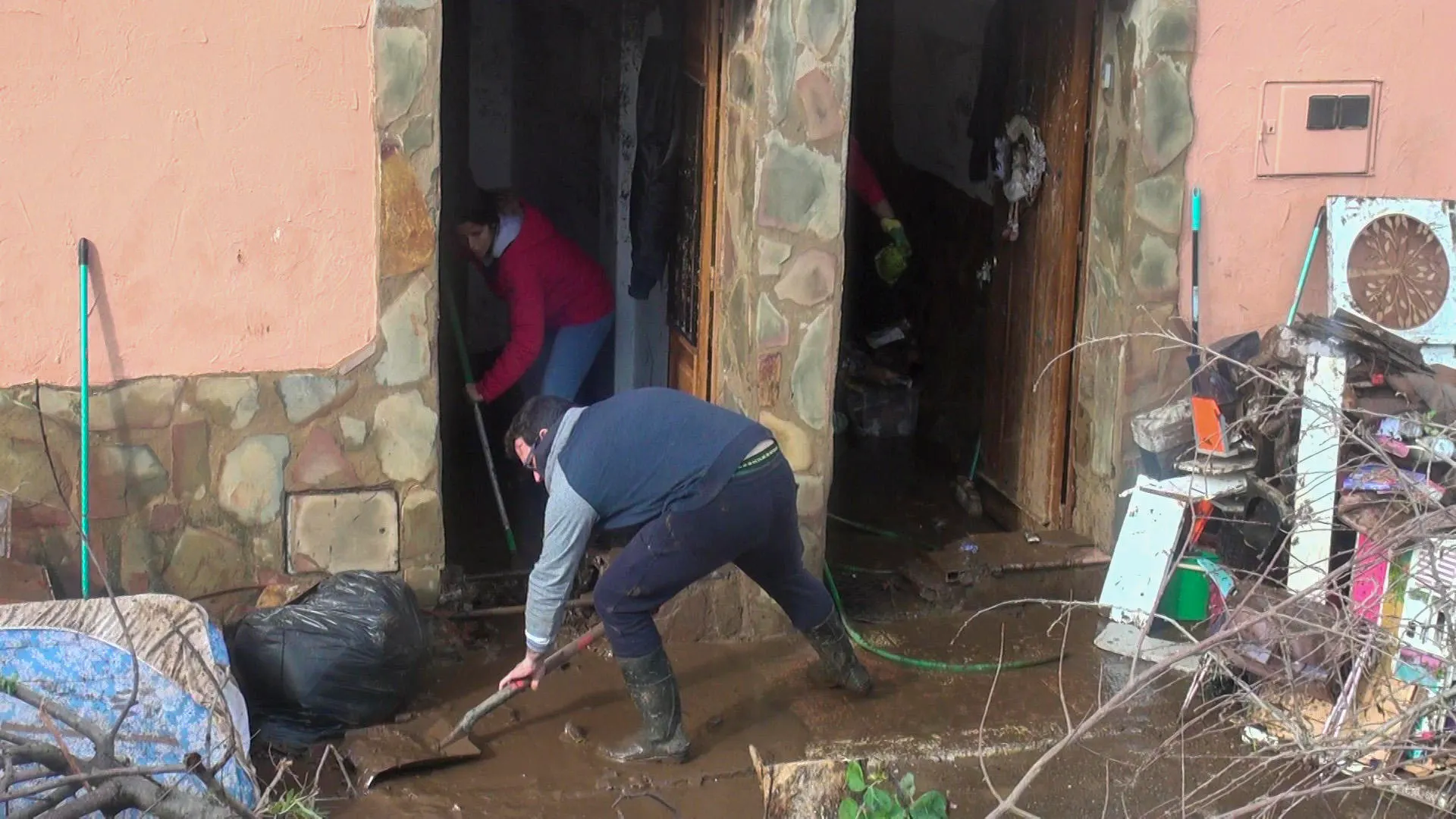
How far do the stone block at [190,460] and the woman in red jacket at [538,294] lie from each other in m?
1.38

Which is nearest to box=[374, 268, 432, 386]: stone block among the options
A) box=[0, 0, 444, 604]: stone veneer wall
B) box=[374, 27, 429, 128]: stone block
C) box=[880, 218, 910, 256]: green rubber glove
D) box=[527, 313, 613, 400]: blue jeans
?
box=[0, 0, 444, 604]: stone veneer wall

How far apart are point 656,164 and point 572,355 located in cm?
95

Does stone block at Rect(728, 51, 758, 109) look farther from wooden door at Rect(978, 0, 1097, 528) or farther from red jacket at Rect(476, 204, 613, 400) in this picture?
wooden door at Rect(978, 0, 1097, 528)

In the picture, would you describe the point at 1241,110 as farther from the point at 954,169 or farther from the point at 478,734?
the point at 478,734

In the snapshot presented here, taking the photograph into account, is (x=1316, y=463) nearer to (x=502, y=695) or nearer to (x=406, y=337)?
(x=502, y=695)

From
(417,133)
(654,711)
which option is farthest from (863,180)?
(654,711)

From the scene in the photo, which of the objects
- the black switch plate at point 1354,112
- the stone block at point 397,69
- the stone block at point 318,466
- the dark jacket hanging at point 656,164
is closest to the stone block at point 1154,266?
the black switch plate at point 1354,112

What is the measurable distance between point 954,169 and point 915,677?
406cm

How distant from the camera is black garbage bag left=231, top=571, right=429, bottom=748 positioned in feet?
15.5

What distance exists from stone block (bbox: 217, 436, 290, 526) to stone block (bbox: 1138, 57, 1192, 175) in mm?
3399

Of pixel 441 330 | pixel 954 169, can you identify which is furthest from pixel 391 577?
pixel 954 169

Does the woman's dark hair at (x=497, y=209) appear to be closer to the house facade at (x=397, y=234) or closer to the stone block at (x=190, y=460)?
the house facade at (x=397, y=234)

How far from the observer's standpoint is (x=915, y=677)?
17.6ft

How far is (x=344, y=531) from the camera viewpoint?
522 centimetres
